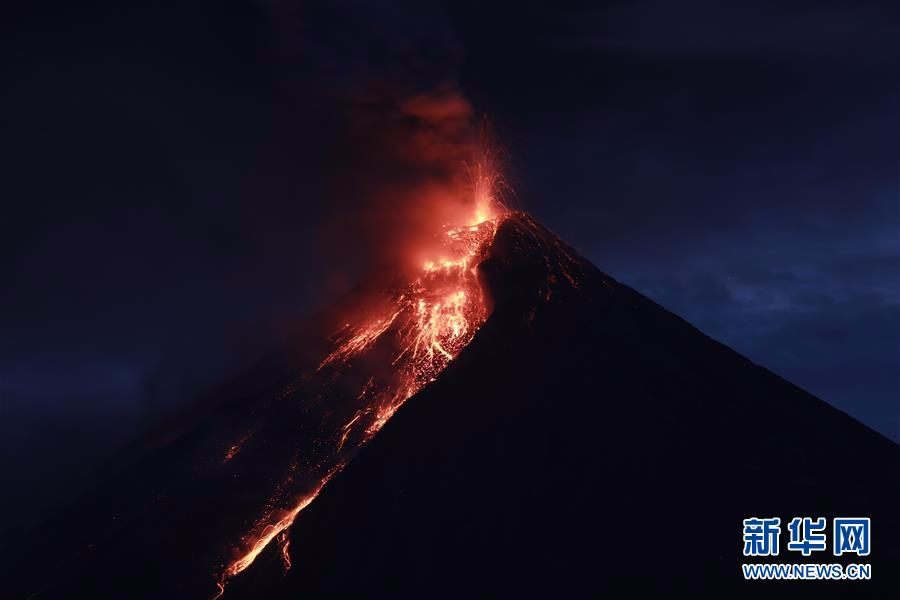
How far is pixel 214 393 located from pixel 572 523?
3056 centimetres

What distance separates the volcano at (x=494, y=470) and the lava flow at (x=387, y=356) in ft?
0.46

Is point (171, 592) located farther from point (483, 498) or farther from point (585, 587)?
point (585, 587)

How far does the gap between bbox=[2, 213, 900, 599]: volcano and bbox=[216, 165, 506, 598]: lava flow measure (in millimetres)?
141

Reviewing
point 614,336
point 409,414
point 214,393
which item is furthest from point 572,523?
point 214,393

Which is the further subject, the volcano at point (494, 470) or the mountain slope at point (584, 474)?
the volcano at point (494, 470)

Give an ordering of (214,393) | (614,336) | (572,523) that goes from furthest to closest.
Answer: (214,393) → (614,336) → (572,523)

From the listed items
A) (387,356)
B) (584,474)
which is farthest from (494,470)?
(387,356)

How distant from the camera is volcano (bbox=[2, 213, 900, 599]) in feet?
111

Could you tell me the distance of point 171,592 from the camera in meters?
35.3

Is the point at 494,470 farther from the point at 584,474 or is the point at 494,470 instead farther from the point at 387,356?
the point at 387,356

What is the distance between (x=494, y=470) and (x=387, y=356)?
40.6 ft

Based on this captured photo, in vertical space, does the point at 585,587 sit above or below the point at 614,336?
below

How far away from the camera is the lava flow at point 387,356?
39.4 meters

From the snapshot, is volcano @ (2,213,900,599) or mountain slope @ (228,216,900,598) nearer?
mountain slope @ (228,216,900,598)
